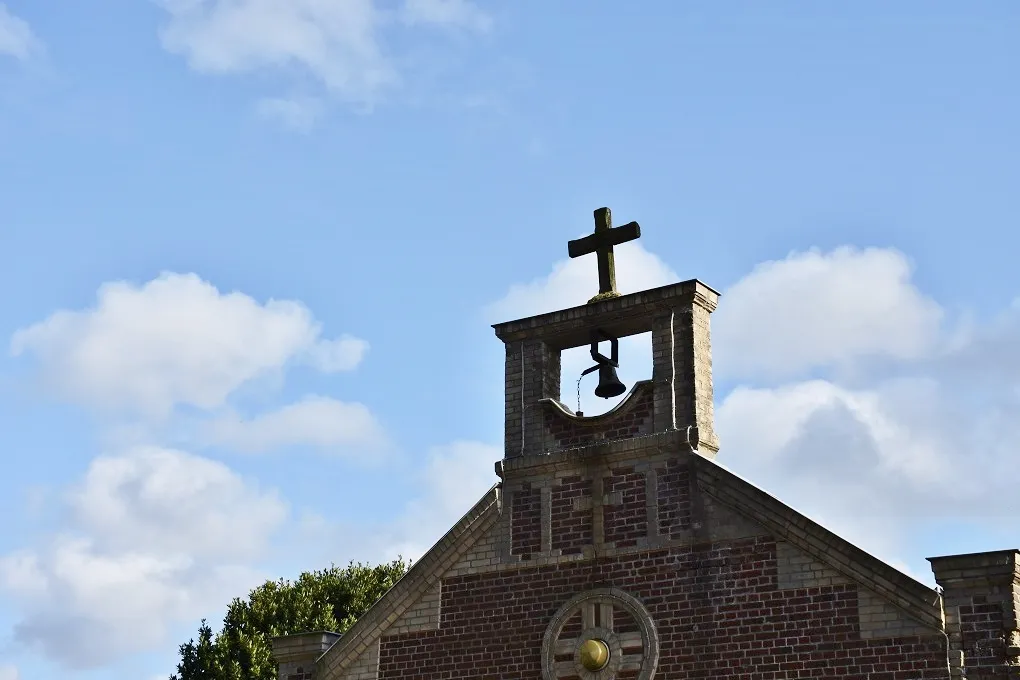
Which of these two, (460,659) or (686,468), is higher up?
(686,468)

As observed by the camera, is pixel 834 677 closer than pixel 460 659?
Yes

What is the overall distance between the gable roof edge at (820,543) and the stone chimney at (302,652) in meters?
6.04

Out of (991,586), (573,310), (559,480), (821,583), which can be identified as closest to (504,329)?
(573,310)

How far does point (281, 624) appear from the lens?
3738cm

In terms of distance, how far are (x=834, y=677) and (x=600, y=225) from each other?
695 centimetres

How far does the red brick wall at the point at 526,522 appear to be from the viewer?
18.4 meters

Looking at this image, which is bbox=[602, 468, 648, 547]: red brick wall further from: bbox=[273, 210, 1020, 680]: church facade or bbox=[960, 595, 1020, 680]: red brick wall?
bbox=[960, 595, 1020, 680]: red brick wall

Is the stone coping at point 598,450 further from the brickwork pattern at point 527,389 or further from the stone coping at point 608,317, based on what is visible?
the stone coping at point 608,317

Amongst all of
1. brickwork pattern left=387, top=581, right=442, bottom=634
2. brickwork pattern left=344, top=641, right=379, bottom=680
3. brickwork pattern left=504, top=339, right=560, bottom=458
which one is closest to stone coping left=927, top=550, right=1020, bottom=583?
brickwork pattern left=504, top=339, right=560, bottom=458

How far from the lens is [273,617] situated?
123 ft

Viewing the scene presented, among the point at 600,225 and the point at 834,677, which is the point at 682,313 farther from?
the point at 834,677

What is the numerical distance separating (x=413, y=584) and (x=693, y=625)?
4229mm

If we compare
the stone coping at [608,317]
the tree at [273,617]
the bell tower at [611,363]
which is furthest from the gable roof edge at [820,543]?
the tree at [273,617]

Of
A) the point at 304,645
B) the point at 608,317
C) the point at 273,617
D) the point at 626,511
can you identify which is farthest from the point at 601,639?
the point at 273,617
